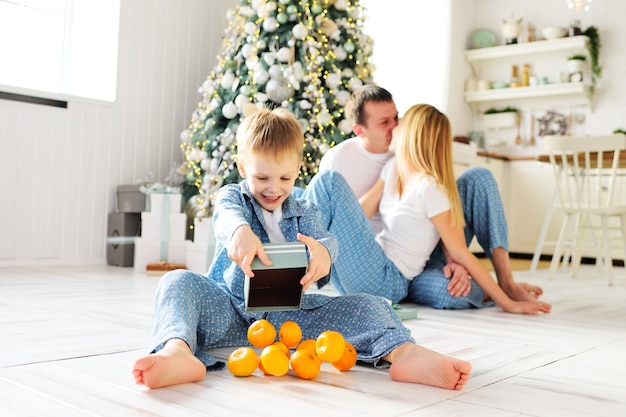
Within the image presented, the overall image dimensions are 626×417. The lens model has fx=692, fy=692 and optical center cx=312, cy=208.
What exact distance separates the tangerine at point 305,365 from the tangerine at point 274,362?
0.02m

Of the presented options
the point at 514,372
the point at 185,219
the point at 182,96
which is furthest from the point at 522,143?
the point at 514,372

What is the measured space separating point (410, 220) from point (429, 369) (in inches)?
44.2

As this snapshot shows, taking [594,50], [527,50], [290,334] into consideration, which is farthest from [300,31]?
[594,50]

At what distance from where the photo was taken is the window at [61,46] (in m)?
3.60

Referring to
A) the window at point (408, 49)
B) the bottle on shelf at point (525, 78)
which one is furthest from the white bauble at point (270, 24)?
the bottle on shelf at point (525, 78)

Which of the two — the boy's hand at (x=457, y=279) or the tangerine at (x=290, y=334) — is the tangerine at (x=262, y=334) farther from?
the boy's hand at (x=457, y=279)

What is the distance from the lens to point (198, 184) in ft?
12.2

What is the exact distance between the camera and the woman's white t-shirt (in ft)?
7.31

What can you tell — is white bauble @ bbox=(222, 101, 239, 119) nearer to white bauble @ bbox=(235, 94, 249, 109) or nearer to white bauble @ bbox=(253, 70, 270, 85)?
white bauble @ bbox=(235, 94, 249, 109)

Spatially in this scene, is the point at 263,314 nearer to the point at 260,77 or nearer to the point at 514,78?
the point at 260,77

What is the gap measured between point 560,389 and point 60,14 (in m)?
3.43

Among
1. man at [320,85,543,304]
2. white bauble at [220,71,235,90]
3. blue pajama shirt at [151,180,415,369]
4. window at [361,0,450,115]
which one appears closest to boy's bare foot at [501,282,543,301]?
man at [320,85,543,304]

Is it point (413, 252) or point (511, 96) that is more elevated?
point (511, 96)

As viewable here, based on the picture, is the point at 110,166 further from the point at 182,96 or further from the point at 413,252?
the point at 413,252
